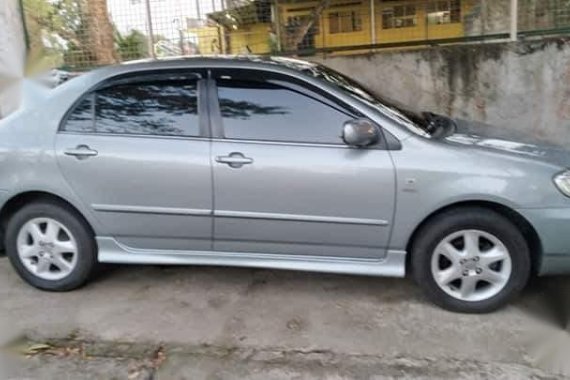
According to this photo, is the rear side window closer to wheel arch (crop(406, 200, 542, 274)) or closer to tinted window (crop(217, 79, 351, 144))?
tinted window (crop(217, 79, 351, 144))

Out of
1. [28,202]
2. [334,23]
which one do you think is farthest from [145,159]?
[334,23]

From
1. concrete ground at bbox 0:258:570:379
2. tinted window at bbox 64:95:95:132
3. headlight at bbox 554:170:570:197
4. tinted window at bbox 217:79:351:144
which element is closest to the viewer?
concrete ground at bbox 0:258:570:379

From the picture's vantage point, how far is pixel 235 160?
3229 mm

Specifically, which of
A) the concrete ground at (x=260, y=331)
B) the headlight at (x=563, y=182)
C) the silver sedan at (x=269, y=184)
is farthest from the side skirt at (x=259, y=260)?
the headlight at (x=563, y=182)

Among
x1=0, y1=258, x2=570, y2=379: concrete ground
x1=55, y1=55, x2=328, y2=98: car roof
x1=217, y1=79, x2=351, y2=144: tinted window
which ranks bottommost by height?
x1=0, y1=258, x2=570, y2=379: concrete ground

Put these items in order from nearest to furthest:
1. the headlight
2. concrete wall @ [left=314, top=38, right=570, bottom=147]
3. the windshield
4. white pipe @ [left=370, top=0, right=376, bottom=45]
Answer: the headlight < the windshield < concrete wall @ [left=314, top=38, right=570, bottom=147] < white pipe @ [left=370, top=0, right=376, bottom=45]

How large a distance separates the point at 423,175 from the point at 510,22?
3999 millimetres

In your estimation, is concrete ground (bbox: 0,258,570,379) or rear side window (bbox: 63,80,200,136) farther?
rear side window (bbox: 63,80,200,136)

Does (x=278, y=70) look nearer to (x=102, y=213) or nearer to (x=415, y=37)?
(x=102, y=213)

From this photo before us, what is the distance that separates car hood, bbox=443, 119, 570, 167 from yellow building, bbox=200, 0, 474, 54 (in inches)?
134

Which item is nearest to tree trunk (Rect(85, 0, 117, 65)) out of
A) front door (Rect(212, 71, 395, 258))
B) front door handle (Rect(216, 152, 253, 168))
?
front door (Rect(212, 71, 395, 258))

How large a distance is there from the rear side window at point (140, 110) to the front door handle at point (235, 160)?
1.05 ft

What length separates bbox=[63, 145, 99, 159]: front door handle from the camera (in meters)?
3.39

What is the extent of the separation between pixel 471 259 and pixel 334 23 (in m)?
5.00
